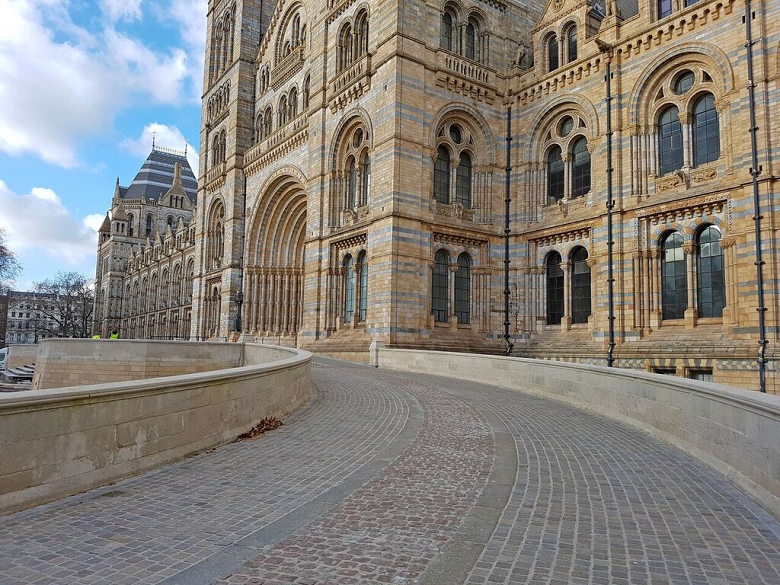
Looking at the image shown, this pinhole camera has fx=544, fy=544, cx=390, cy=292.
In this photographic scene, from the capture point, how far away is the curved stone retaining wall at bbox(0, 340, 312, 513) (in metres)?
5.44

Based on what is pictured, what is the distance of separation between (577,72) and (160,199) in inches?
3139

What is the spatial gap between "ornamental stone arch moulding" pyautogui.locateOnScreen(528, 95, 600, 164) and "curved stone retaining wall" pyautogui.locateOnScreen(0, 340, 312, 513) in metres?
18.3

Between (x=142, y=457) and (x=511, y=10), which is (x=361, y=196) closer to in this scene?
(x=511, y=10)

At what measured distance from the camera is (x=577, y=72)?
905 inches

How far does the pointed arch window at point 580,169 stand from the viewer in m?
22.9

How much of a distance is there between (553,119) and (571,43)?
336 cm

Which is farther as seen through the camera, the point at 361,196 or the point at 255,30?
the point at 255,30

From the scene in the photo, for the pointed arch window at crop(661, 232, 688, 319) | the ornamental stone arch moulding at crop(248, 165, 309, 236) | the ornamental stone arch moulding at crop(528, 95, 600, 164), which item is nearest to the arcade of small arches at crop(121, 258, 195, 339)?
the ornamental stone arch moulding at crop(248, 165, 309, 236)

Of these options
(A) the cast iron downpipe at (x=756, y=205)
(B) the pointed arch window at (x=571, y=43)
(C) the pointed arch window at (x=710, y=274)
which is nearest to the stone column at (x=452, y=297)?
(C) the pointed arch window at (x=710, y=274)

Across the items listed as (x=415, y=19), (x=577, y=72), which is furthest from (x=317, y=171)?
(x=577, y=72)

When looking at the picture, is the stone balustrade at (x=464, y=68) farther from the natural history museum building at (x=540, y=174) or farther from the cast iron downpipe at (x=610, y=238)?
the cast iron downpipe at (x=610, y=238)

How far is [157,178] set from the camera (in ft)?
299

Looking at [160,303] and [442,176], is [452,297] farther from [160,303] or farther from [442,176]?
[160,303]

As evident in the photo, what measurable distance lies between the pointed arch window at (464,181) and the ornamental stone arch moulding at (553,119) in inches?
95.7
